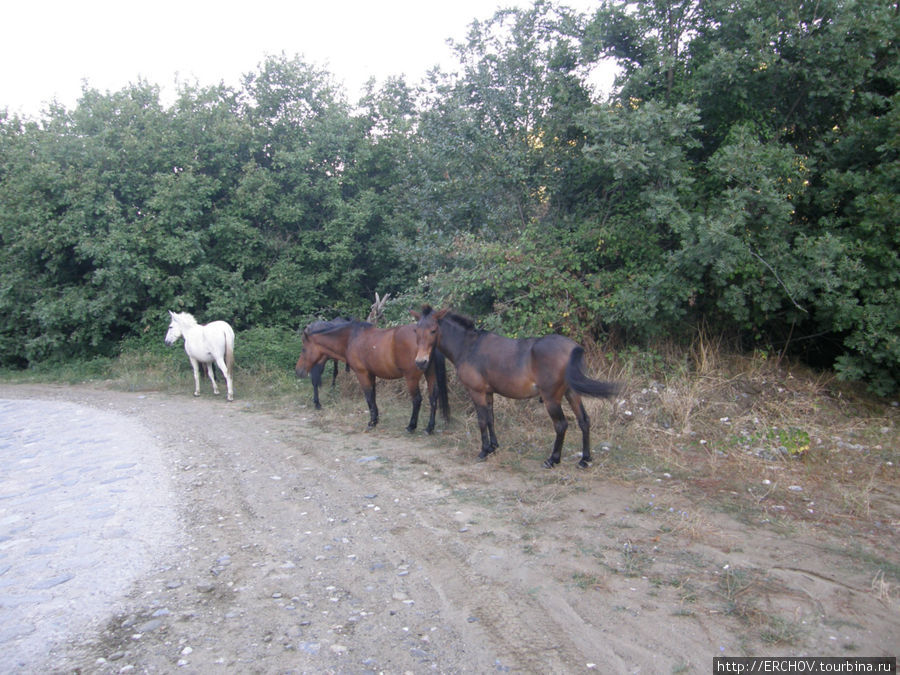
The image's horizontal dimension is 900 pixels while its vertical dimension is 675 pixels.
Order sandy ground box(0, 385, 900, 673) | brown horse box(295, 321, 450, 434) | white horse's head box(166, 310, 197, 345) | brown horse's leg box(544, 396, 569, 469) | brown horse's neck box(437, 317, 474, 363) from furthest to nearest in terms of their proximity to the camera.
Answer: white horse's head box(166, 310, 197, 345)
brown horse box(295, 321, 450, 434)
brown horse's neck box(437, 317, 474, 363)
brown horse's leg box(544, 396, 569, 469)
sandy ground box(0, 385, 900, 673)

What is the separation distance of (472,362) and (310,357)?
173 inches

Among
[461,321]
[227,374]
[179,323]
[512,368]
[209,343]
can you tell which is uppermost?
[461,321]

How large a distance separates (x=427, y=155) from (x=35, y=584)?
10413 millimetres

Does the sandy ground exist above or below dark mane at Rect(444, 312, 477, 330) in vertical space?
below

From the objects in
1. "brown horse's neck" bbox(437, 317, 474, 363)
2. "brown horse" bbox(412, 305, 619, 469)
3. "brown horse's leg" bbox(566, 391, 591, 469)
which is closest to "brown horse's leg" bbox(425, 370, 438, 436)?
"brown horse" bbox(412, 305, 619, 469)

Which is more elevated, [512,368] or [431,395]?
[512,368]

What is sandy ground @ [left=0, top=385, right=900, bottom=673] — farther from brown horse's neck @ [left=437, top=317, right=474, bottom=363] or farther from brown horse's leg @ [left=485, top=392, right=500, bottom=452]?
brown horse's neck @ [left=437, top=317, right=474, bottom=363]

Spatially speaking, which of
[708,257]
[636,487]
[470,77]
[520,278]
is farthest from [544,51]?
[636,487]

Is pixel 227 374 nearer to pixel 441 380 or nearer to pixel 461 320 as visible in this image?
pixel 441 380

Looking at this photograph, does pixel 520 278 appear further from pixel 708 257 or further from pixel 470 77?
pixel 470 77

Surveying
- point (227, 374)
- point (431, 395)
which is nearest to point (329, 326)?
point (431, 395)

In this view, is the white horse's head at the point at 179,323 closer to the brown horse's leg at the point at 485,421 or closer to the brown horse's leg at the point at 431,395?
the brown horse's leg at the point at 431,395

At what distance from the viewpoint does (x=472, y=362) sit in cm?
705

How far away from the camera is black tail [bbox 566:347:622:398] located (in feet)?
19.4
